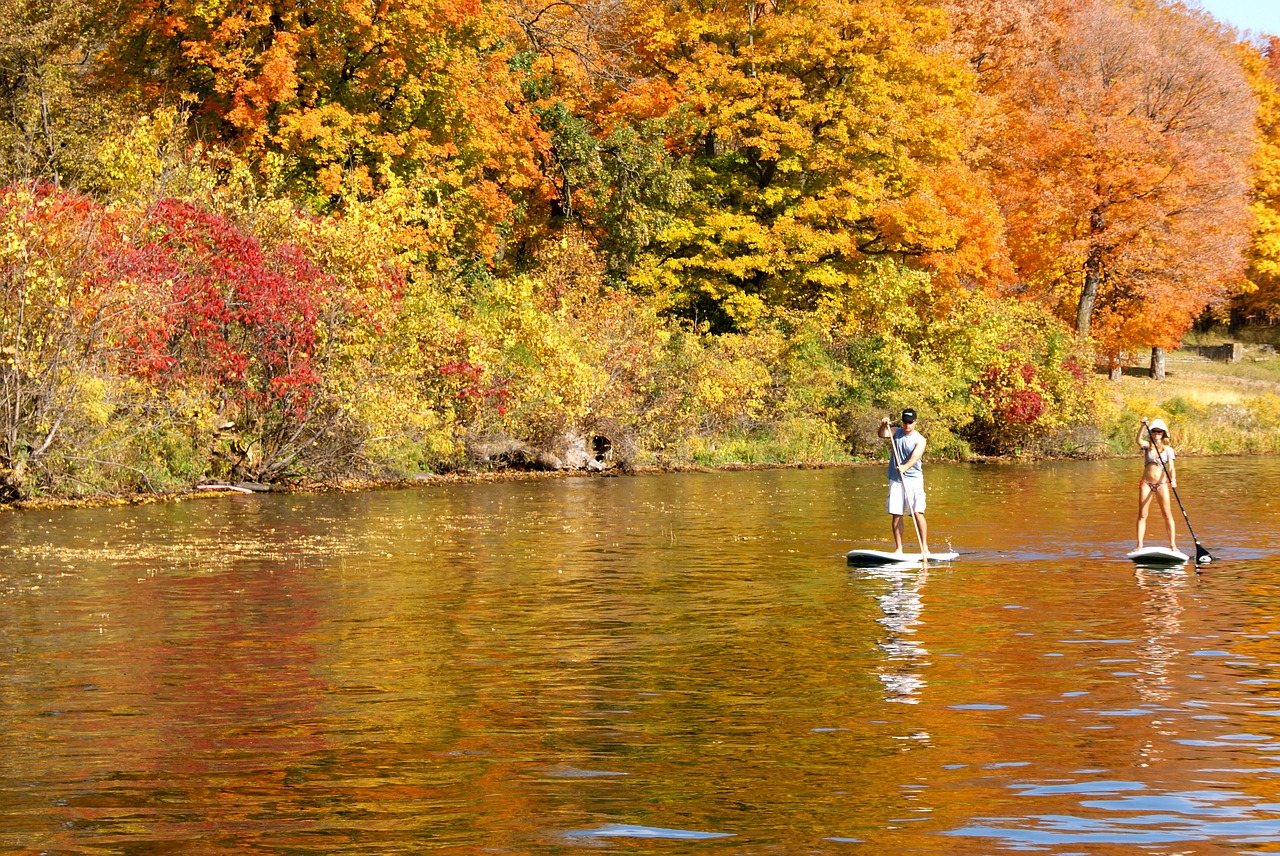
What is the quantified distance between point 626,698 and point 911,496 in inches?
442

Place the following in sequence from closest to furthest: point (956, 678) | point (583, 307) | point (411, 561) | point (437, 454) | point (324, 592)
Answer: point (956, 678), point (324, 592), point (411, 561), point (437, 454), point (583, 307)

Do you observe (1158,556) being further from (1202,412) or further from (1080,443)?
(1202,412)

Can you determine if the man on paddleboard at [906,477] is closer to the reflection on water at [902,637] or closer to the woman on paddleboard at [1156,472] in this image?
the reflection on water at [902,637]

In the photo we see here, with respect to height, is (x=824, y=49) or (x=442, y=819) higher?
(x=824, y=49)

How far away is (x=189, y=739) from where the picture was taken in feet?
33.4

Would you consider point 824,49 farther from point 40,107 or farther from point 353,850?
point 353,850

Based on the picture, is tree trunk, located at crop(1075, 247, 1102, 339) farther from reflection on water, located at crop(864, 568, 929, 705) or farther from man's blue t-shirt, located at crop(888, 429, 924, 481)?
reflection on water, located at crop(864, 568, 929, 705)

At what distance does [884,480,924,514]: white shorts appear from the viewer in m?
21.9

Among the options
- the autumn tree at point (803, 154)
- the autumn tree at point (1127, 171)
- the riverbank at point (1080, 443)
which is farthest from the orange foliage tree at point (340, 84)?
the autumn tree at point (1127, 171)

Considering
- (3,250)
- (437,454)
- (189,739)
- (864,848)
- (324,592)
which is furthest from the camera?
(437,454)

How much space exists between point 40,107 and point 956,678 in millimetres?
41066

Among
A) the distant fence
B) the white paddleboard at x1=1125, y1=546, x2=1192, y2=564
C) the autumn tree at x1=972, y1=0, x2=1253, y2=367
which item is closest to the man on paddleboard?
the white paddleboard at x1=1125, y1=546, x2=1192, y2=564

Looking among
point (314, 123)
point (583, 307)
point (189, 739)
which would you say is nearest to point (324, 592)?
point (189, 739)

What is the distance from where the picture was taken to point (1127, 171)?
204ft
